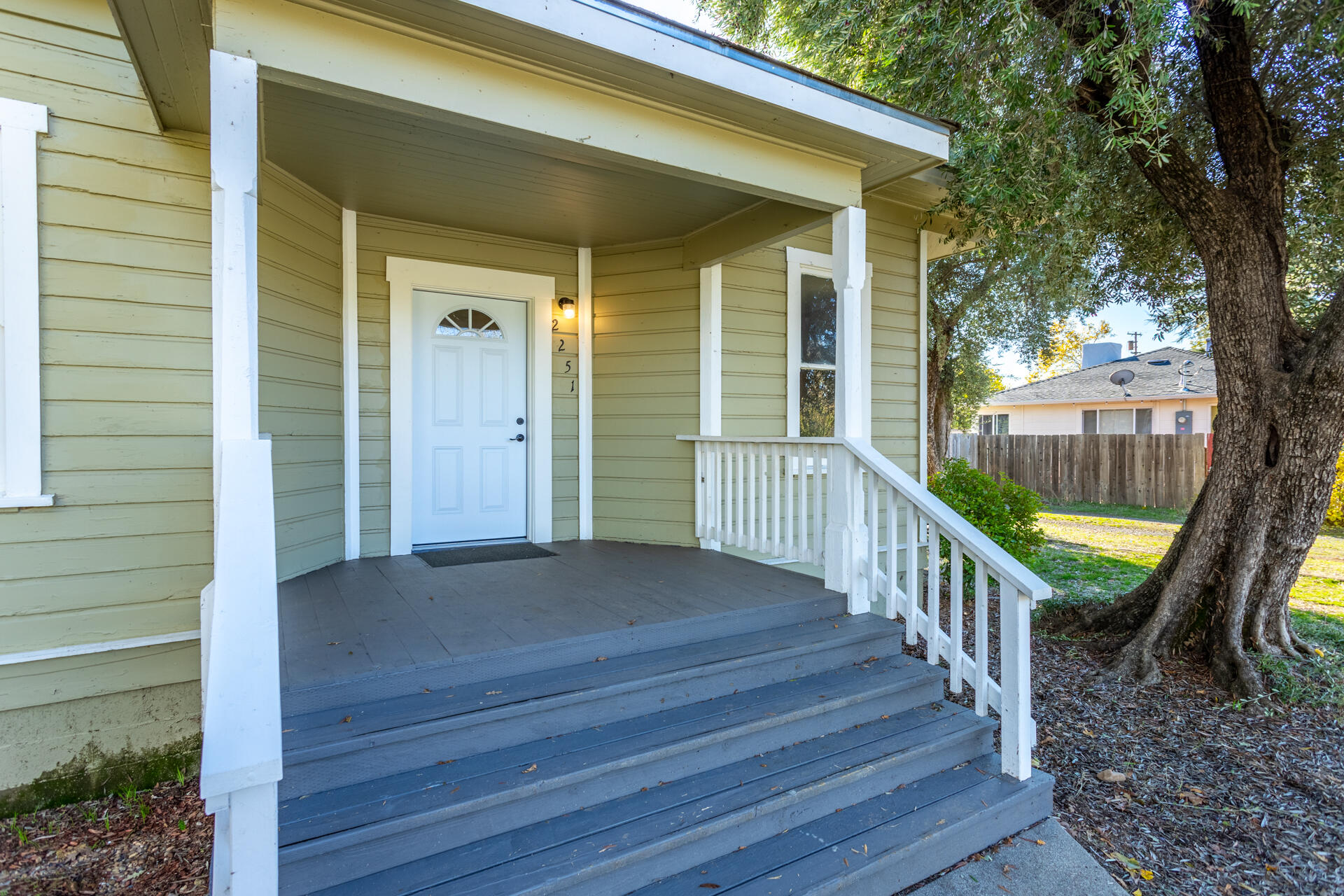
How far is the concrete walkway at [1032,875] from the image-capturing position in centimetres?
211

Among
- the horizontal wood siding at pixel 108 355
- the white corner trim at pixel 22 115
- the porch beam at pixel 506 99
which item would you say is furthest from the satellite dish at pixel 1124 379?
the white corner trim at pixel 22 115

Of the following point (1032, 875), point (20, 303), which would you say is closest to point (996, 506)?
point (1032, 875)

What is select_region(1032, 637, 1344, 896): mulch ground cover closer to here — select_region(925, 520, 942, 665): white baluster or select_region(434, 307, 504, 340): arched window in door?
select_region(925, 520, 942, 665): white baluster

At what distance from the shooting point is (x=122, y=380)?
2902 mm

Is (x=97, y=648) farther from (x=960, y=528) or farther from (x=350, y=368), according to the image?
(x=960, y=528)

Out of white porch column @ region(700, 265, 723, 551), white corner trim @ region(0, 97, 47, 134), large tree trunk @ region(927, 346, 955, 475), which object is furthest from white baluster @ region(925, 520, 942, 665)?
large tree trunk @ region(927, 346, 955, 475)

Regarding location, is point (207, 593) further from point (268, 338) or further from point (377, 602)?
point (268, 338)

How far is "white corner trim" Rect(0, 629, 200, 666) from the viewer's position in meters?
2.71

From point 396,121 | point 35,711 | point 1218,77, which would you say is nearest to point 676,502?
point 396,121

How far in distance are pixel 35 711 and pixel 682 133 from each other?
12.0 ft

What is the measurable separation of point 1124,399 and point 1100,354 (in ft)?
18.2

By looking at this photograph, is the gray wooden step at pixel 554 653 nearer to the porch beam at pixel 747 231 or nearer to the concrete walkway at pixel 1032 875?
the concrete walkway at pixel 1032 875

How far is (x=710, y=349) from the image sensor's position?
15.5 ft

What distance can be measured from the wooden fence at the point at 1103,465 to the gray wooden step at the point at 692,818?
10.8 meters
